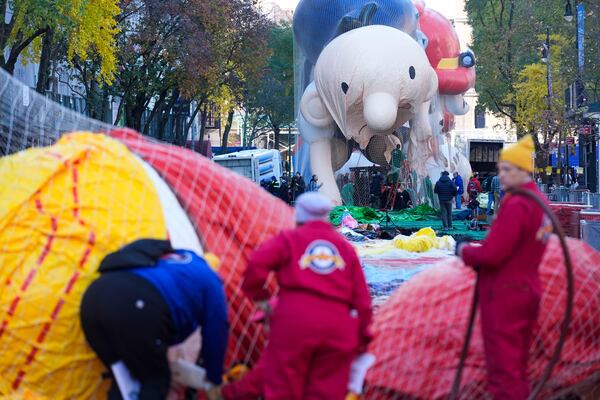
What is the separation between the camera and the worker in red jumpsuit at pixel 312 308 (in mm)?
5875

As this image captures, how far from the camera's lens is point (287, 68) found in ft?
217

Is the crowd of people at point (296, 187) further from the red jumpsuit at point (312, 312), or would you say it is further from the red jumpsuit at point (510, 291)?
the red jumpsuit at point (312, 312)

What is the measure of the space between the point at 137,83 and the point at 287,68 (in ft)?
96.4

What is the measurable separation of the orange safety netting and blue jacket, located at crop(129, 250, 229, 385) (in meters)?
1.28

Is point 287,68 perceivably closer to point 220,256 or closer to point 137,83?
point 137,83

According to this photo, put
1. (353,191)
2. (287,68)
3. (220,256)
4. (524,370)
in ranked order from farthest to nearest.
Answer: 1. (287,68)
2. (353,191)
3. (220,256)
4. (524,370)

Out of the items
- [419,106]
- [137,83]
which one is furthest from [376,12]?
[137,83]

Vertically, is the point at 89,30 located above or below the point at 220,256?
above

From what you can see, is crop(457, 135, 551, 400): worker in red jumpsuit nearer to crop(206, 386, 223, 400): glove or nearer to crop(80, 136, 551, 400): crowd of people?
crop(80, 136, 551, 400): crowd of people

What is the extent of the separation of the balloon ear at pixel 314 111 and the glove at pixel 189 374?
21.0 m

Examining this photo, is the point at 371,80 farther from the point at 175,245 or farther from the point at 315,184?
the point at 175,245

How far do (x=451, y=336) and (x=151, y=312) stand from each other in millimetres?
2191

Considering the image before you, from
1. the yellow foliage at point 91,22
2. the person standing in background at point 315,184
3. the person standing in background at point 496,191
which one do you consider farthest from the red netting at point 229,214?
the person standing in background at point 496,191

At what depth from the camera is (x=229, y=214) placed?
7.31 metres
